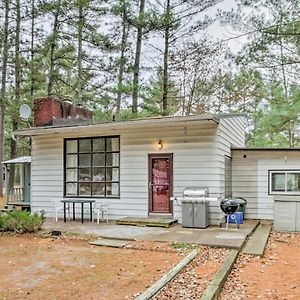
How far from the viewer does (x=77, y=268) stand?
5.30 m

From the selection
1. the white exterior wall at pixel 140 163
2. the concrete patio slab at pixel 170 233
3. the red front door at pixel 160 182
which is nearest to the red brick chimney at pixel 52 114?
the white exterior wall at pixel 140 163

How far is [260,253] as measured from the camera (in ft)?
20.0

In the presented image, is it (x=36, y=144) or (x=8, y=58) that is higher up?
(x=8, y=58)

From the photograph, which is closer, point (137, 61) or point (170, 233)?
point (170, 233)

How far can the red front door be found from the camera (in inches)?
362

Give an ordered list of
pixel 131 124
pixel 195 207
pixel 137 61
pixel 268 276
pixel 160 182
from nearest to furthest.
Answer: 1. pixel 268 276
2. pixel 195 207
3. pixel 131 124
4. pixel 160 182
5. pixel 137 61

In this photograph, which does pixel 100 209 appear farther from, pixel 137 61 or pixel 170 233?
pixel 137 61

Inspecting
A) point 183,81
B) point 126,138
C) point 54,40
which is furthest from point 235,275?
point 54,40

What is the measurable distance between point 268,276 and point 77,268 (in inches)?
108

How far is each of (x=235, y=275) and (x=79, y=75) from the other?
13.7m

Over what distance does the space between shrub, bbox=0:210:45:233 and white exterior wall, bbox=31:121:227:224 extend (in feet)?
7.03

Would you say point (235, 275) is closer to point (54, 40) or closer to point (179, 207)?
point (179, 207)

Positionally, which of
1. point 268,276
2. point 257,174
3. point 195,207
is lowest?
point 268,276

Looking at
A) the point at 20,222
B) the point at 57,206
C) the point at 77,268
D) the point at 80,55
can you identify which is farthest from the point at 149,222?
the point at 80,55
